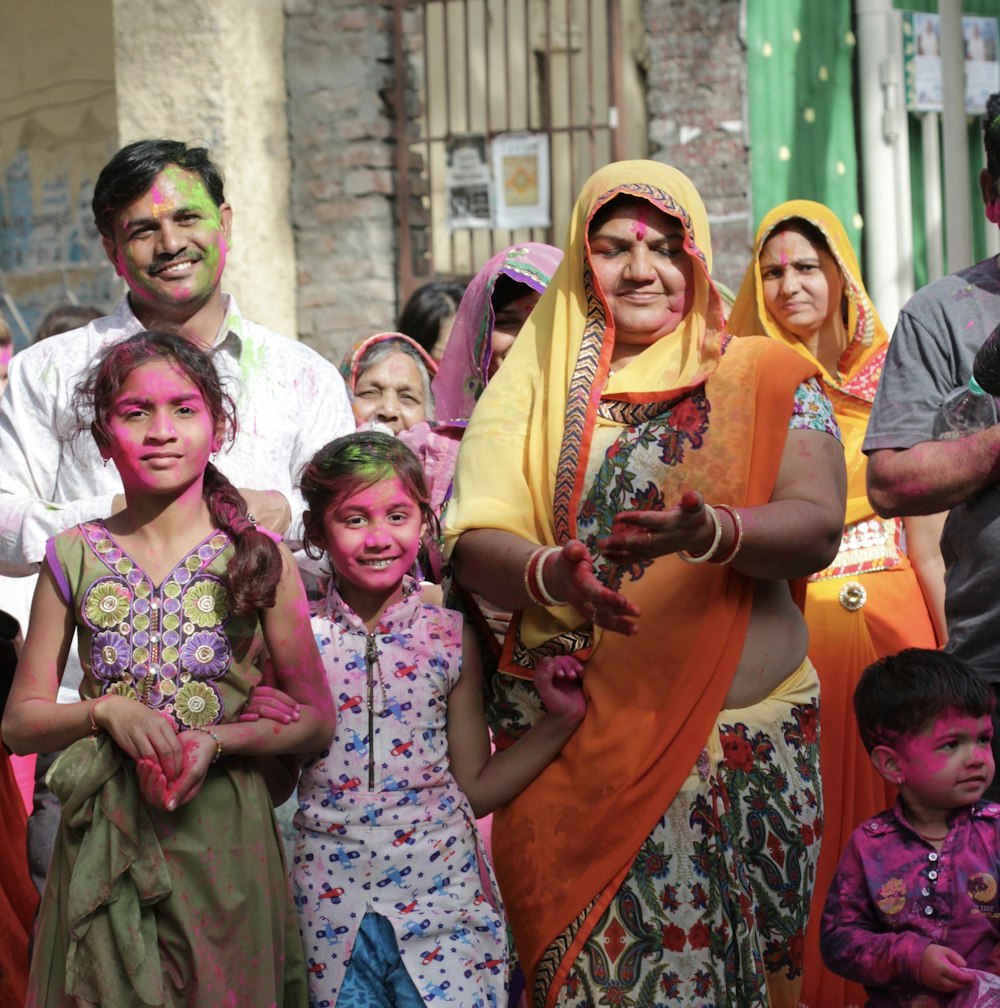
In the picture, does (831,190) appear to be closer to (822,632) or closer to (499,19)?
(499,19)

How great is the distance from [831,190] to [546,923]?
577 centimetres

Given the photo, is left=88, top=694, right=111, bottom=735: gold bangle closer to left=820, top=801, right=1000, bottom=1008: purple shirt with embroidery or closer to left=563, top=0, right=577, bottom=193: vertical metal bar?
left=820, top=801, right=1000, bottom=1008: purple shirt with embroidery

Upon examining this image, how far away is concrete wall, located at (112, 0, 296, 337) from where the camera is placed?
305 inches

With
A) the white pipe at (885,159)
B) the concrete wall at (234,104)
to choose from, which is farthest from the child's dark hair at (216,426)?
the white pipe at (885,159)

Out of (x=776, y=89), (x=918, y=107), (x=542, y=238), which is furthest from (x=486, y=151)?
(x=918, y=107)

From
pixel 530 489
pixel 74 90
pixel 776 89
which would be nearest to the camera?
pixel 530 489

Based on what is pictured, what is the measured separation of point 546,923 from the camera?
305cm

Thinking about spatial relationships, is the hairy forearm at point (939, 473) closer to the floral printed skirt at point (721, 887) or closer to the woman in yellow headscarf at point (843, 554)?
the floral printed skirt at point (721, 887)

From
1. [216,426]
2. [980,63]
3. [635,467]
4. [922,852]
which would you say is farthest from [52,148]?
[922,852]

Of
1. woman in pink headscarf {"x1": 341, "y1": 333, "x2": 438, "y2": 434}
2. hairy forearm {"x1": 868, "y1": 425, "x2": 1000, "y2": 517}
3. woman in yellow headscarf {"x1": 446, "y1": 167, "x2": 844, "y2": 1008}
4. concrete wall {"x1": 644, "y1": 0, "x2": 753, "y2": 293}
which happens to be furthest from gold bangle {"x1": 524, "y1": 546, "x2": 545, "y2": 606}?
concrete wall {"x1": 644, "y1": 0, "x2": 753, "y2": 293}

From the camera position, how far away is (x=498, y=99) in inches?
320

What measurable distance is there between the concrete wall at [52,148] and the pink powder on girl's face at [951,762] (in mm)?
7035

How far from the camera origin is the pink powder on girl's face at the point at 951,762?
3.08 m

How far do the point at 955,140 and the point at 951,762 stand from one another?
440cm
